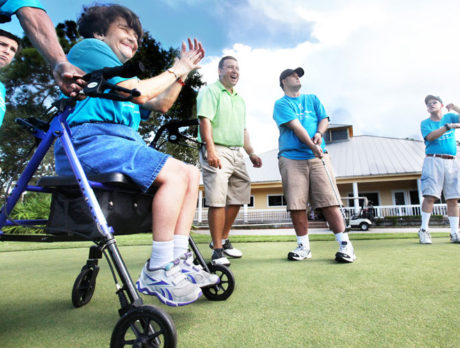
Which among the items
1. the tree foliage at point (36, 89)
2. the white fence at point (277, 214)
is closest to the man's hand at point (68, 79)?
the tree foliage at point (36, 89)

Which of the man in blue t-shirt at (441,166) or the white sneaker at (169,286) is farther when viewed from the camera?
the man in blue t-shirt at (441,166)

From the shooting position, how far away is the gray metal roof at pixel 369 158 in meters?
17.3

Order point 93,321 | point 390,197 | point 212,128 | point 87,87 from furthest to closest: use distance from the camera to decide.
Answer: point 390,197 < point 212,128 < point 93,321 < point 87,87

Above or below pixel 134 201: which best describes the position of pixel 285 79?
above

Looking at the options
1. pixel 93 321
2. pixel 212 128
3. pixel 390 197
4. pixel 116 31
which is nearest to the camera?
pixel 93 321

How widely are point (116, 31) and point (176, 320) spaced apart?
1.41 metres

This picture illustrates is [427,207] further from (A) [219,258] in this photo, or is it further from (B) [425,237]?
(A) [219,258]

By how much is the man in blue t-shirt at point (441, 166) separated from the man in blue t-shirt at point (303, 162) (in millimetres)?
2032

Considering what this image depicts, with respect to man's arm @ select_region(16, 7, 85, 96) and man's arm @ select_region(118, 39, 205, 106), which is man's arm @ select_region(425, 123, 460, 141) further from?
man's arm @ select_region(16, 7, 85, 96)

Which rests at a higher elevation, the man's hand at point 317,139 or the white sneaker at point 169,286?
the man's hand at point 317,139

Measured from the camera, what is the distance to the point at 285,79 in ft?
11.0

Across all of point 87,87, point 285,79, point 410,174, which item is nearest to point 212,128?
point 285,79

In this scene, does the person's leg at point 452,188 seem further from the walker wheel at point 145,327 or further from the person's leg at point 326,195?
the walker wheel at point 145,327

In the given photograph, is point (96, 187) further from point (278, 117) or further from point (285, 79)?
point (285, 79)
